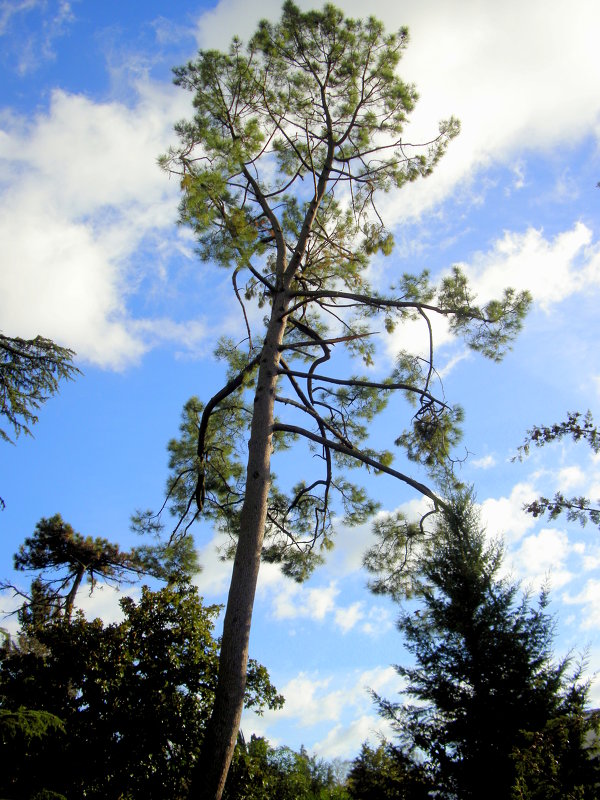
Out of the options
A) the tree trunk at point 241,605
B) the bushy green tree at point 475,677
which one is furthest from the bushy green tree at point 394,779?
the tree trunk at point 241,605

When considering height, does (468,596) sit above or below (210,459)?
below

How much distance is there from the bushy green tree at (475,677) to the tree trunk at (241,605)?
7.37ft

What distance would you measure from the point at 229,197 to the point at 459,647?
291 inches

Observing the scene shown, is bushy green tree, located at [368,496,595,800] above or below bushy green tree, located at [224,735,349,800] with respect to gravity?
above

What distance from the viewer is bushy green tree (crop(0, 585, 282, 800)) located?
5.70 m

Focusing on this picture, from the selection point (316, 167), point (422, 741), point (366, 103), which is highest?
point (366, 103)

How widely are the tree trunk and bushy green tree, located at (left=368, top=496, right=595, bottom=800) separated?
7.37 feet

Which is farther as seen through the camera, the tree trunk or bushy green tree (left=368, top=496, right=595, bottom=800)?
bushy green tree (left=368, top=496, right=595, bottom=800)

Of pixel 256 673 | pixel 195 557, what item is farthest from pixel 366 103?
pixel 256 673

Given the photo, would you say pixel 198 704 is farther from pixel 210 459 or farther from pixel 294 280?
pixel 294 280

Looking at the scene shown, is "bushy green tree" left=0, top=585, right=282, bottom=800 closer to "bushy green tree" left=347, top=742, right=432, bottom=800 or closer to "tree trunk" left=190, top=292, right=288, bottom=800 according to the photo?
"tree trunk" left=190, top=292, right=288, bottom=800

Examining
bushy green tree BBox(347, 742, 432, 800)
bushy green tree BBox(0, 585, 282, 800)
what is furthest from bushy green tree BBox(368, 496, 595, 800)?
bushy green tree BBox(0, 585, 282, 800)

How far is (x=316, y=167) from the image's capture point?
1027 centimetres

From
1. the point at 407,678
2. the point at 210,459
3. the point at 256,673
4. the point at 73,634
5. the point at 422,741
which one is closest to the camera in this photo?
the point at 73,634
